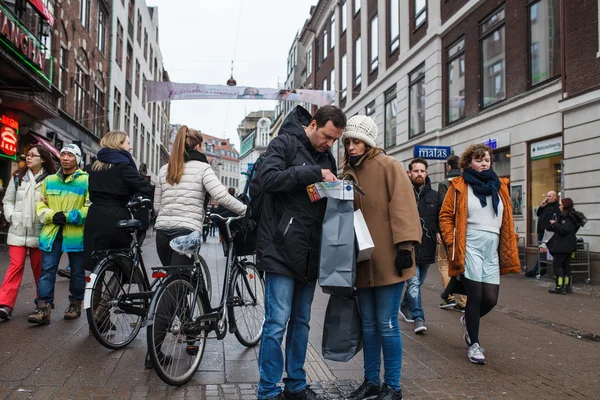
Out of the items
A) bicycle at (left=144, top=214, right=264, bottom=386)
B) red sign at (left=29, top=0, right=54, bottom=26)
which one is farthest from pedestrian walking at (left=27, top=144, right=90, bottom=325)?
red sign at (left=29, top=0, right=54, bottom=26)

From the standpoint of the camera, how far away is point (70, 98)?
71.6ft

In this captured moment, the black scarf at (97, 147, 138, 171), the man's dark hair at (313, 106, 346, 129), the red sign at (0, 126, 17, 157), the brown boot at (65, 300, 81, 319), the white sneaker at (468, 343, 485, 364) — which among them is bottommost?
the white sneaker at (468, 343, 485, 364)

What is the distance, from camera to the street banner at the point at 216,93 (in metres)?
21.5

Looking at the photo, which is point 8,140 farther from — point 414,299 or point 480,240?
point 480,240

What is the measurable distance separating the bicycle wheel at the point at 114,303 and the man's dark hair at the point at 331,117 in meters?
2.08

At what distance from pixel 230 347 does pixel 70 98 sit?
64.7 ft

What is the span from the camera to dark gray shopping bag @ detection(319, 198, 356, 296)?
324 cm

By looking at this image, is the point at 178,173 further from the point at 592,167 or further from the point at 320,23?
the point at 320,23

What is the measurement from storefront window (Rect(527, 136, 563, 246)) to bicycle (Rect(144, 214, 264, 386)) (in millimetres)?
10083

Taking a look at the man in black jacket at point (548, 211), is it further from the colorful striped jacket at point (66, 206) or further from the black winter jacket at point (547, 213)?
the colorful striped jacket at point (66, 206)

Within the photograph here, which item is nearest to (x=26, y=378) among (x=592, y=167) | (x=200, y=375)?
(x=200, y=375)

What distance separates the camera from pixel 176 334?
12.8 feet

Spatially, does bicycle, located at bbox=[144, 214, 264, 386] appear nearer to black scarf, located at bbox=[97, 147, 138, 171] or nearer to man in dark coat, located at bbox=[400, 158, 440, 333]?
black scarf, located at bbox=[97, 147, 138, 171]

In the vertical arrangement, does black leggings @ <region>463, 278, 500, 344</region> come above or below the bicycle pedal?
above
